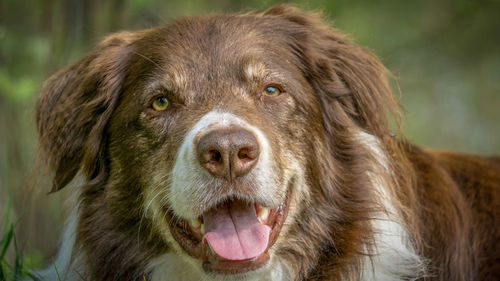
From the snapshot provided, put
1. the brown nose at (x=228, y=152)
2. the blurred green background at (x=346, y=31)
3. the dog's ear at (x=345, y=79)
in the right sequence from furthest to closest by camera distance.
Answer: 1. the blurred green background at (x=346, y=31)
2. the dog's ear at (x=345, y=79)
3. the brown nose at (x=228, y=152)

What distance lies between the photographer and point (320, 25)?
4.72 meters

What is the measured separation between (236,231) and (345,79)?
1.44 meters

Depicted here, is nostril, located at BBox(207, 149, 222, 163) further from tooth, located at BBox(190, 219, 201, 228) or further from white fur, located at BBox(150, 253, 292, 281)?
white fur, located at BBox(150, 253, 292, 281)

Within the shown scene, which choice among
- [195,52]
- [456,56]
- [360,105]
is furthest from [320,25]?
[456,56]

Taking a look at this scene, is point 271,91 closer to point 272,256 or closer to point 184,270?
point 272,256

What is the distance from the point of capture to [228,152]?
3.36 meters

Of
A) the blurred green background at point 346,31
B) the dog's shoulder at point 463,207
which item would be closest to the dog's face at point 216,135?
the blurred green background at point 346,31

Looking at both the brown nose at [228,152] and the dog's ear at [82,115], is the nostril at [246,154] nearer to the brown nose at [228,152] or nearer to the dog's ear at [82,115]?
the brown nose at [228,152]

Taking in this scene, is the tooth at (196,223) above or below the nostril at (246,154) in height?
below

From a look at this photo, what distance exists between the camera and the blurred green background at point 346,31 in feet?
24.9

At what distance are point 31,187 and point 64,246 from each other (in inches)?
19.9

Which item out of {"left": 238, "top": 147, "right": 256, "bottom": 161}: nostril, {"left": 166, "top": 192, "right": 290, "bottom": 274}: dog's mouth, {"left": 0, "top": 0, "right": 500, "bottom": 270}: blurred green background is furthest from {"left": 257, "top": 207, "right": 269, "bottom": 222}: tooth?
{"left": 0, "top": 0, "right": 500, "bottom": 270}: blurred green background

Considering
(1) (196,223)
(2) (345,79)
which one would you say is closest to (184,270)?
(1) (196,223)

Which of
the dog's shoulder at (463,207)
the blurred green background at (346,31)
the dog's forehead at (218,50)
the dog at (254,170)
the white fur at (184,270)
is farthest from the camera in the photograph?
the blurred green background at (346,31)
